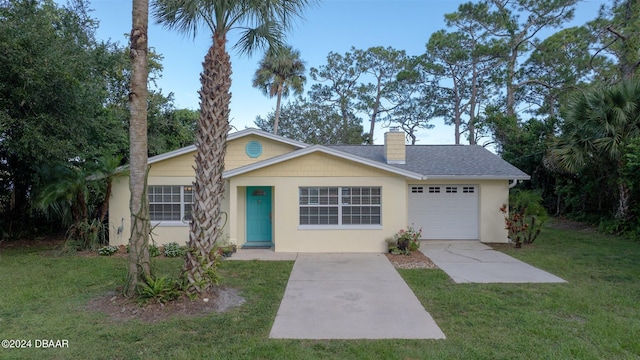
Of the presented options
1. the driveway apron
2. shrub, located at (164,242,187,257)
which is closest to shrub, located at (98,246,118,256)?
shrub, located at (164,242,187,257)

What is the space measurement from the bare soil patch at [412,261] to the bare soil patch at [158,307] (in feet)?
15.1

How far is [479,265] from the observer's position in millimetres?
9148

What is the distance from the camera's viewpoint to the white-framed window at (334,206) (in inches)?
440

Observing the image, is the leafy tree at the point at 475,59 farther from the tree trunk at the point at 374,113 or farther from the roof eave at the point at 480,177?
the roof eave at the point at 480,177

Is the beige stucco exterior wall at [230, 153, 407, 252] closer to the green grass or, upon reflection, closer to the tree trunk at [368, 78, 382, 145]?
the green grass

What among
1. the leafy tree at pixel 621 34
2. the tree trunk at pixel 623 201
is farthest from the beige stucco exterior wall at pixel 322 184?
the leafy tree at pixel 621 34

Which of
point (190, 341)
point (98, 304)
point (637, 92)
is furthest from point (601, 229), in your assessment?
point (98, 304)

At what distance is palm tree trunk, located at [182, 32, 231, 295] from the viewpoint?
623cm

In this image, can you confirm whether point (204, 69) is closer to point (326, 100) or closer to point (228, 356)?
point (228, 356)

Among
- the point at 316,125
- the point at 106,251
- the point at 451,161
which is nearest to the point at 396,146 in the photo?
the point at 451,161

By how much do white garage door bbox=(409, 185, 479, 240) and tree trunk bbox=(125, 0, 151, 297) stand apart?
934 centimetres

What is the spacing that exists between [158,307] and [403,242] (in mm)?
7036

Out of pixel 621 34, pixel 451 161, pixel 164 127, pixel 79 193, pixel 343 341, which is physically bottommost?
pixel 343 341

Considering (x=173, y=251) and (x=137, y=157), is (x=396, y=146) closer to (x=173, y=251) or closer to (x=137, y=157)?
(x=173, y=251)
